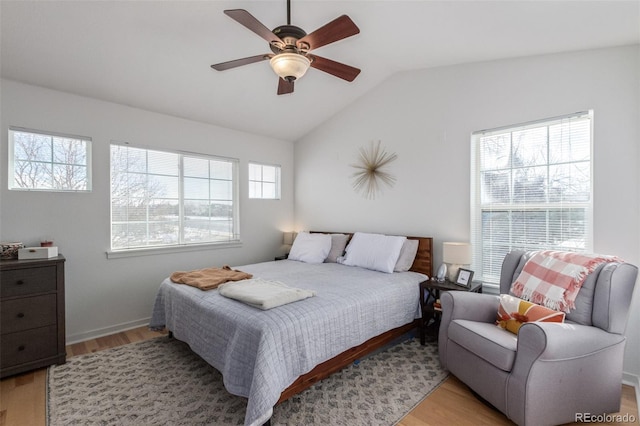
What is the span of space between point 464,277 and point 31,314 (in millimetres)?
3771

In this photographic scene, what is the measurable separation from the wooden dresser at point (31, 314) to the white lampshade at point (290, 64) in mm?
2476

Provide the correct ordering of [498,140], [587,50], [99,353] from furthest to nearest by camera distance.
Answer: [498,140] → [99,353] → [587,50]

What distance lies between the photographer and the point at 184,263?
12.4 feet

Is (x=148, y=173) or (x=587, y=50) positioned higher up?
(x=587, y=50)

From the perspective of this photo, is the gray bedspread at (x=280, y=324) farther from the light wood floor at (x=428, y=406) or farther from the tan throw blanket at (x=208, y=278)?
the light wood floor at (x=428, y=406)

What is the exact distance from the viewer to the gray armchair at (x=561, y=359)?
1.69 metres

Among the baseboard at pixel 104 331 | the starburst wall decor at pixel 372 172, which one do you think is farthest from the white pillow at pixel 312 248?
the baseboard at pixel 104 331

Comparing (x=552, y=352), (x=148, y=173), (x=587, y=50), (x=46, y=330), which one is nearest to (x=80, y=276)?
(x=46, y=330)

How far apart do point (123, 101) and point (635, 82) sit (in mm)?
4604

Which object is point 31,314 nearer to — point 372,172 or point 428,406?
point 428,406

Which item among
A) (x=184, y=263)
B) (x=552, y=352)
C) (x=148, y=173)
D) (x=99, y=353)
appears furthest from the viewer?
(x=184, y=263)

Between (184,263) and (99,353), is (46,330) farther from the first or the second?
(184,263)

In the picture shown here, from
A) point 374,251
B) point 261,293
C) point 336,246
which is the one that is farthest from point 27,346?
point 374,251

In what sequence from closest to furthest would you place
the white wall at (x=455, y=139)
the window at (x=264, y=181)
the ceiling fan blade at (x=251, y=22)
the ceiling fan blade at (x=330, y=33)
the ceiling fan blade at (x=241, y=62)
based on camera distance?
1. the ceiling fan blade at (x=251, y=22)
2. the ceiling fan blade at (x=330, y=33)
3. the ceiling fan blade at (x=241, y=62)
4. the white wall at (x=455, y=139)
5. the window at (x=264, y=181)
